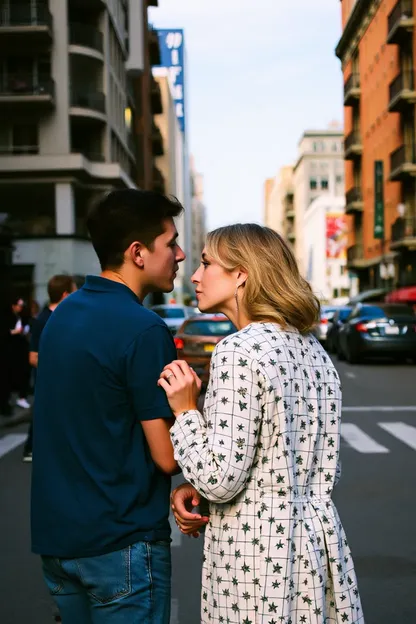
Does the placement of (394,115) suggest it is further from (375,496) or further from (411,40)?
(375,496)

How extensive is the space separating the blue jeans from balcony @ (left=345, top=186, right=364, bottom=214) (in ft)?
219

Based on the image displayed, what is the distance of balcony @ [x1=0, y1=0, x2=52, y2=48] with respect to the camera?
42094mm

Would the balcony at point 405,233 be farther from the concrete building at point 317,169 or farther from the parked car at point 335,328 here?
the concrete building at point 317,169

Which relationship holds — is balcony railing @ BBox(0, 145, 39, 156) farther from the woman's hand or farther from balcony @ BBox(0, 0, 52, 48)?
the woman's hand

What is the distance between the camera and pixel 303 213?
5812 inches

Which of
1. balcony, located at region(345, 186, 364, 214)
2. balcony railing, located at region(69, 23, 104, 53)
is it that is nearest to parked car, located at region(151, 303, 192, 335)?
balcony railing, located at region(69, 23, 104, 53)

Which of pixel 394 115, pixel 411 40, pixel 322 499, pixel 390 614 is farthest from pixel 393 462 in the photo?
pixel 394 115

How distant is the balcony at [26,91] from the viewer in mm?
42375

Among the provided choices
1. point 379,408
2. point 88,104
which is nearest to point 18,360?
point 379,408

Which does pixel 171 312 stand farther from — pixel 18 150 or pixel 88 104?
pixel 88 104

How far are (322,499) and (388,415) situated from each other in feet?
41.5

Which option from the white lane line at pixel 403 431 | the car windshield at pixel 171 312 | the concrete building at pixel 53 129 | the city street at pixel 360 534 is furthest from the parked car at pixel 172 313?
the city street at pixel 360 534

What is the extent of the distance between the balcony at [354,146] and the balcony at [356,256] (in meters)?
6.31

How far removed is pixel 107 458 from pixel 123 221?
626 mm
